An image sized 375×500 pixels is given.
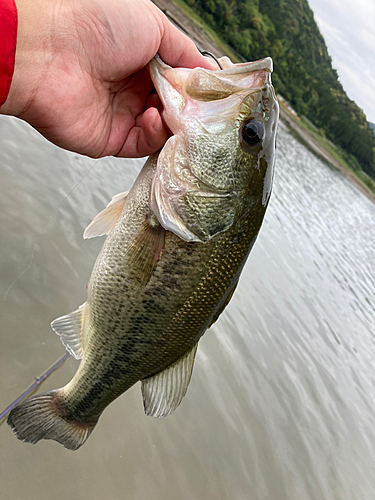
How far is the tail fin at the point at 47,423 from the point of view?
6.42ft

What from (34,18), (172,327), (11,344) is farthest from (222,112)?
(11,344)

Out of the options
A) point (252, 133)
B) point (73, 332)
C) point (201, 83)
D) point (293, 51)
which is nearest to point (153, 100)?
point (201, 83)

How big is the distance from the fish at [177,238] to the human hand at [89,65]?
0.18 meters

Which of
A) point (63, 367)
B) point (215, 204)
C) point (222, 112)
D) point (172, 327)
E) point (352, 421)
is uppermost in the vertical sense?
point (222, 112)

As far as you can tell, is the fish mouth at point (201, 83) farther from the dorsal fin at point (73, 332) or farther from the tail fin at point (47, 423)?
the tail fin at point (47, 423)

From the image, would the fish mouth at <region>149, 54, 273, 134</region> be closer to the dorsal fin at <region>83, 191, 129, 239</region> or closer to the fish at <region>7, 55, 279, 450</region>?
the fish at <region>7, 55, 279, 450</region>

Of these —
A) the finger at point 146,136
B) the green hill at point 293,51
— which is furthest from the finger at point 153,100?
the green hill at point 293,51

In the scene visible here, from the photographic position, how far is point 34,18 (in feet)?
5.23

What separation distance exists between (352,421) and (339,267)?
6.35 m

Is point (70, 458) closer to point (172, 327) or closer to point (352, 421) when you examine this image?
point (172, 327)

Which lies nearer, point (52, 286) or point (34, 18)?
point (34, 18)

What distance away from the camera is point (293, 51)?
9094 cm

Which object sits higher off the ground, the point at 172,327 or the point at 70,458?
the point at 172,327

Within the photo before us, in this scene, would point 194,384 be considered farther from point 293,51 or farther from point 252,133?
point 293,51
